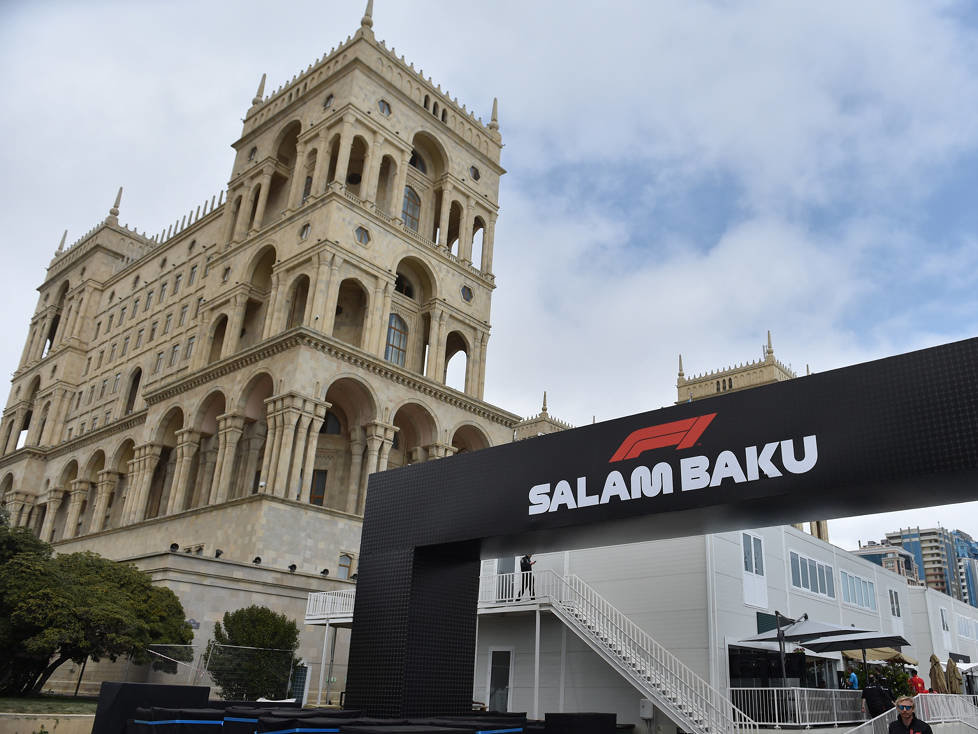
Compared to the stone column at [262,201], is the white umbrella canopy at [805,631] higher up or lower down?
lower down

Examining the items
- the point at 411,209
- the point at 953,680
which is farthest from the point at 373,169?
the point at 953,680

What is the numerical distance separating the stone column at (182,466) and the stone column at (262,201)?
13194 mm

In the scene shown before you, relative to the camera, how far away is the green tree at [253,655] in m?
24.6

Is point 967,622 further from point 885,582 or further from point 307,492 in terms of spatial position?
point 307,492

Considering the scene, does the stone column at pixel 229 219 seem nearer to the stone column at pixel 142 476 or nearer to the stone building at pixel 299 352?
the stone building at pixel 299 352

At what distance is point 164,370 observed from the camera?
55.8 m

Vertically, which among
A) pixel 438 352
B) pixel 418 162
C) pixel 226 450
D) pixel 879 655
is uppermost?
pixel 418 162

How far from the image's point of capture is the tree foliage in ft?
72.8

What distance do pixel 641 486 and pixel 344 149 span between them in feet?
120

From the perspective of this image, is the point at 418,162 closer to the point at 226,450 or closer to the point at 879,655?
the point at 226,450

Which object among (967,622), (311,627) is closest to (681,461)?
(311,627)

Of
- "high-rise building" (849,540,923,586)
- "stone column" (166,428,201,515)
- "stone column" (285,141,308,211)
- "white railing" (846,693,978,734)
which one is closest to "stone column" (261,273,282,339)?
"stone column" (285,141,308,211)

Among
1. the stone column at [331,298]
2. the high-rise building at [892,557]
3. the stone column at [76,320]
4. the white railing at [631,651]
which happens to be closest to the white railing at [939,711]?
the white railing at [631,651]

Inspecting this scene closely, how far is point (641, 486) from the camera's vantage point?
12875mm
